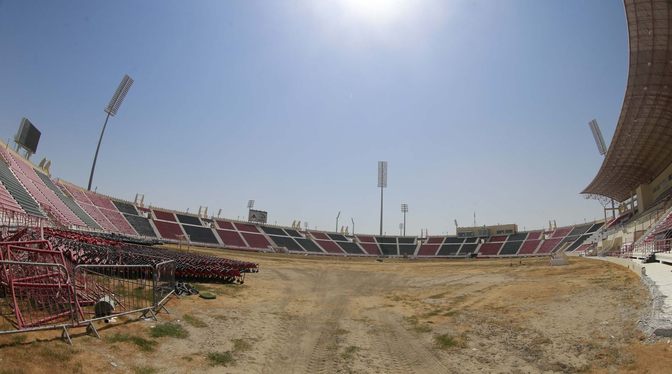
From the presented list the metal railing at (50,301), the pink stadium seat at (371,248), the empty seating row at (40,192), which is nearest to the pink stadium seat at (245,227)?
the pink stadium seat at (371,248)

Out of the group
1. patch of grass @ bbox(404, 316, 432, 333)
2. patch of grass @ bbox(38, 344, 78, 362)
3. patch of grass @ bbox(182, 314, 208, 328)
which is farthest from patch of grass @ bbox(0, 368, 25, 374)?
patch of grass @ bbox(404, 316, 432, 333)

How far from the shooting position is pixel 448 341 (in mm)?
9977

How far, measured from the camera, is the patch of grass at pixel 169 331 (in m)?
8.65

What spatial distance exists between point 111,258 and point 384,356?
1335 cm

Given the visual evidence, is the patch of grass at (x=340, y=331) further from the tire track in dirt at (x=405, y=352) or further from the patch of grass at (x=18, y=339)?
the patch of grass at (x=18, y=339)

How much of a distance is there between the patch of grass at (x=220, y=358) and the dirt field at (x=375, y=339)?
0.04m

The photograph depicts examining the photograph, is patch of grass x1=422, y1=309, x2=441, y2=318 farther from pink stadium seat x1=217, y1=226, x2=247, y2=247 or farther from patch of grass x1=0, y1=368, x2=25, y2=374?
pink stadium seat x1=217, y1=226, x2=247, y2=247

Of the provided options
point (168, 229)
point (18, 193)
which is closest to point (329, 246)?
point (168, 229)

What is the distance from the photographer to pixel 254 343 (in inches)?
370

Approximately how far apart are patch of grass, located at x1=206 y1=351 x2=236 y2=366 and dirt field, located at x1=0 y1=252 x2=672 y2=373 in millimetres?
37

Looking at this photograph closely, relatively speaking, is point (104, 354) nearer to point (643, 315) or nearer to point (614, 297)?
point (643, 315)

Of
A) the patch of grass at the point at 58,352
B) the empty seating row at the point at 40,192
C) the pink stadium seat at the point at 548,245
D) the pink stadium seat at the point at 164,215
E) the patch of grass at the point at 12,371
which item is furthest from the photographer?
the pink stadium seat at the point at 548,245

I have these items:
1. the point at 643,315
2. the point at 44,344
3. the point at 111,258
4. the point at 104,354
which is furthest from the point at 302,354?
the point at 111,258

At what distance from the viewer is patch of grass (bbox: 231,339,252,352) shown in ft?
28.8
